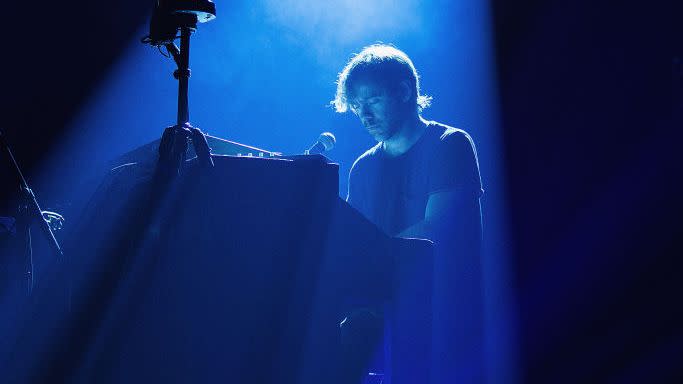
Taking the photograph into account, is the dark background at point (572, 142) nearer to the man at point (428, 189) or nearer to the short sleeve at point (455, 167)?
the man at point (428, 189)

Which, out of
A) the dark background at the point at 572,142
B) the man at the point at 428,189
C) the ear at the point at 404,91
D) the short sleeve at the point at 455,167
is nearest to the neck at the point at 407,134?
the man at the point at 428,189

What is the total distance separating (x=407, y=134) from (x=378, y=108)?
204 mm

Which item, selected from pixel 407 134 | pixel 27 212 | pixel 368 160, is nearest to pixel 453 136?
pixel 407 134

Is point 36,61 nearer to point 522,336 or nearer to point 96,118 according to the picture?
point 96,118

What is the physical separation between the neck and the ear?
110 millimetres

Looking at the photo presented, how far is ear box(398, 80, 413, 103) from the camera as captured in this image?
2.83 m

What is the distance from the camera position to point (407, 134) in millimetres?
2783

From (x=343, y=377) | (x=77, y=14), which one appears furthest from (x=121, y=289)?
(x=77, y=14)

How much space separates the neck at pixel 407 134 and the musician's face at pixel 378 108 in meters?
0.03

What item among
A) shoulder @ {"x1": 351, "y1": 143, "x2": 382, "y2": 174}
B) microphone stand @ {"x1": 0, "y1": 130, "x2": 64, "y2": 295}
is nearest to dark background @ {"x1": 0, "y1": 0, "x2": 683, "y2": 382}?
shoulder @ {"x1": 351, "y1": 143, "x2": 382, "y2": 174}

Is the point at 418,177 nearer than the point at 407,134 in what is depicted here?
Yes

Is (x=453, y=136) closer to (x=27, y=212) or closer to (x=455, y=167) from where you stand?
(x=455, y=167)

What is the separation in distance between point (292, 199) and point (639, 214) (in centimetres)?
369

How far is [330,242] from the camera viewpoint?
1297 mm
